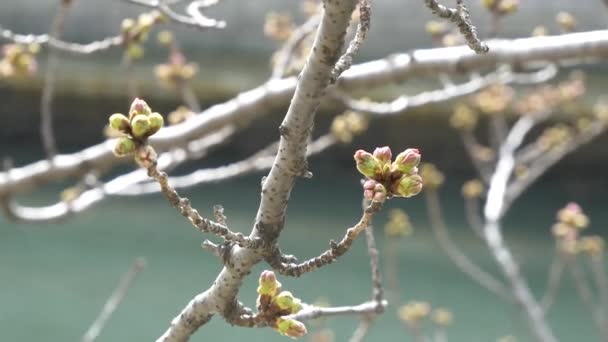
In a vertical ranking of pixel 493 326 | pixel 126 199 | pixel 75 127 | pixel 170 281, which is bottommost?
pixel 493 326

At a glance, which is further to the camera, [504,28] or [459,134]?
[459,134]

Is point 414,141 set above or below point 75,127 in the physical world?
below

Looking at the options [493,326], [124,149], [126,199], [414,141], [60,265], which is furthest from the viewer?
[414,141]

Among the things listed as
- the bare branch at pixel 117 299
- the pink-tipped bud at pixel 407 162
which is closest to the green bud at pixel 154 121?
the pink-tipped bud at pixel 407 162

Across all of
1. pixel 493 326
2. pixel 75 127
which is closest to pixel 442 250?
pixel 493 326

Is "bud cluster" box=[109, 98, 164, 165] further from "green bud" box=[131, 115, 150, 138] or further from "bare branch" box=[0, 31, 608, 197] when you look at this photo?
"bare branch" box=[0, 31, 608, 197]

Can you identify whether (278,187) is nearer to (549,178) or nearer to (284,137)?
(284,137)

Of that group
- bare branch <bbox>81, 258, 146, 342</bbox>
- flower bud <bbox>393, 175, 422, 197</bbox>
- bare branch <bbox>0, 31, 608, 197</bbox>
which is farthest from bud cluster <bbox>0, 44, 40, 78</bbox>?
flower bud <bbox>393, 175, 422, 197</bbox>
